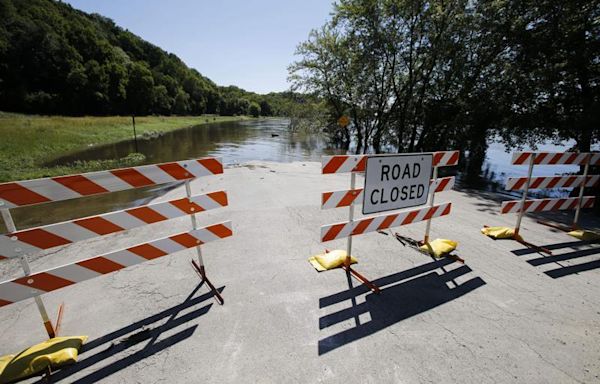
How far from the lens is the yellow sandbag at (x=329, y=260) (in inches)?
157

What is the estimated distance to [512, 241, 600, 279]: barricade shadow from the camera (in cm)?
399

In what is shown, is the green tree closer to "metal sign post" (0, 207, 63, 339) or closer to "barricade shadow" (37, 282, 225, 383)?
"metal sign post" (0, 207, 63, 339)

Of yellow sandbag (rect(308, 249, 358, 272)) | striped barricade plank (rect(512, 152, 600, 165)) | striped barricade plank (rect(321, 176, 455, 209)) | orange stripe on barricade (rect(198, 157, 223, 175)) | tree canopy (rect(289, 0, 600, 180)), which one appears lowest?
yellow sandbag (rect(308, 249, 358, 272))

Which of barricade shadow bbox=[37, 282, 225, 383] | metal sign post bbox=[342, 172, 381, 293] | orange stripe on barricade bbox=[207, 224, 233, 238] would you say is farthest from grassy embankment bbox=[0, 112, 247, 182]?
metal sign post bbox=[342, 172, 381, 293]

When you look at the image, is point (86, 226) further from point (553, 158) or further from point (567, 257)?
point (553, 158)

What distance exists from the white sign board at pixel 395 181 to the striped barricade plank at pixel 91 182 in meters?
2.18

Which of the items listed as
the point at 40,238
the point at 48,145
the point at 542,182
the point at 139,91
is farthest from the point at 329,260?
the point at 139,91

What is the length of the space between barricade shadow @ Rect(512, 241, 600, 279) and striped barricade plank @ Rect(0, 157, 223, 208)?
5.27m

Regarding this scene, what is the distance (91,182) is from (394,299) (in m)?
3.76

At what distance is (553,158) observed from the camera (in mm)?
4965

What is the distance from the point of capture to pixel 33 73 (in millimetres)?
49531

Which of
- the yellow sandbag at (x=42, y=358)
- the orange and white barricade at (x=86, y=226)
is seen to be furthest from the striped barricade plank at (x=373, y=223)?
the yellow sandbag at (x=42, y=358)

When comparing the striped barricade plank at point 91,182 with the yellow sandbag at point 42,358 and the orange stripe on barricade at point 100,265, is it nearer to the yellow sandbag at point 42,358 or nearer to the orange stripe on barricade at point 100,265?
the orange stripe on barricade at point 100,265

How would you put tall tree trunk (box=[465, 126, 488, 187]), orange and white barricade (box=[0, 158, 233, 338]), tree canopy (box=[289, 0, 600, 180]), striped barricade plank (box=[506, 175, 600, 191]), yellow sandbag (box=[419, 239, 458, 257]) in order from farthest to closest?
tall tree trunk (box=[465, 126, 488, 187]) < tree canopy (box=[289, 0, 600, 180]) < striped barricade plank (box=[506, 175, 600, 191]) < yellow sandbag (box=[419, 239, 458, 257]) < orange and white barricade (box=[0, 158, 233, 338])
